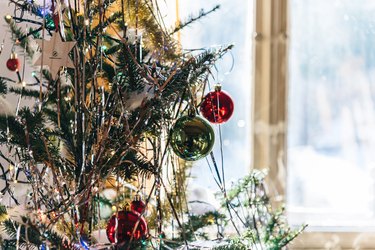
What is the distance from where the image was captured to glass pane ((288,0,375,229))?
198 cm

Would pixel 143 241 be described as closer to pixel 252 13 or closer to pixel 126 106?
pixel 126 106

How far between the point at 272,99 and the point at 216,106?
0.86 m

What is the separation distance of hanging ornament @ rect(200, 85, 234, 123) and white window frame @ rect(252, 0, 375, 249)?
0.83 metres

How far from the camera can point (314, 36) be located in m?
1.99

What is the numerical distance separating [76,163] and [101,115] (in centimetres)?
9

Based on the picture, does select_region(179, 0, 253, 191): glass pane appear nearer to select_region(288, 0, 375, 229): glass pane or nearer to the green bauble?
select_region(288, 0, 375, 229): glass pane

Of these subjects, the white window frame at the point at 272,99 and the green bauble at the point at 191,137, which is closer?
the green bauble at the point at 191,137

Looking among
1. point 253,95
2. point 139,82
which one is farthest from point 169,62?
point 253,95

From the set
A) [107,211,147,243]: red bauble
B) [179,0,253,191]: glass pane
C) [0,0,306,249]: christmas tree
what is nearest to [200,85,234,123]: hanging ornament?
[0,0,306,249]: christmas tree

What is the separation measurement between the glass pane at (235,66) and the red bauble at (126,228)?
3.17ft

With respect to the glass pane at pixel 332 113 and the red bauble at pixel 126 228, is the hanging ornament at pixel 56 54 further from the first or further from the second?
the glass pane at pixel 332 113

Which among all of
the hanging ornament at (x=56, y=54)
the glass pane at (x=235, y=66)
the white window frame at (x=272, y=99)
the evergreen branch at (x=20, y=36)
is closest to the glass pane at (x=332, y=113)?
the white window frame at (x=272, y=99)

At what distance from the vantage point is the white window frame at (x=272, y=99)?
195 centimetres

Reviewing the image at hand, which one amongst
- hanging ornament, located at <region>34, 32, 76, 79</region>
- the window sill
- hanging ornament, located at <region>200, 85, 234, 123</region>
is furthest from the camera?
the window sill
